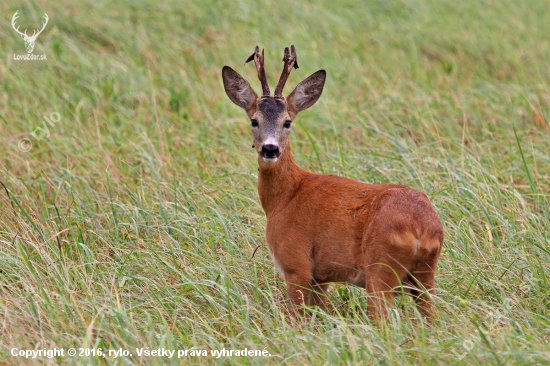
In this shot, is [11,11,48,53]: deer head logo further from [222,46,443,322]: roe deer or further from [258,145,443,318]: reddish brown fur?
[258,145,443,318]: reddish brown fur

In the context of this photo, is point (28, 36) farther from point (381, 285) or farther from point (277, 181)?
point (381, 285)

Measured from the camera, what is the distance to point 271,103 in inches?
185

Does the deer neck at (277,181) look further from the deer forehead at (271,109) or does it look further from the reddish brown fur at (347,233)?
the deer forehead at (271,109)

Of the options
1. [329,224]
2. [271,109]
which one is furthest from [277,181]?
[329,224]

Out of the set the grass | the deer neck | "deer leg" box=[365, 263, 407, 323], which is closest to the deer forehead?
the deer neck

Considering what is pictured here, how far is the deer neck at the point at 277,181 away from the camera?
4.63 meters

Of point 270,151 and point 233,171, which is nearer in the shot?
point 270,151

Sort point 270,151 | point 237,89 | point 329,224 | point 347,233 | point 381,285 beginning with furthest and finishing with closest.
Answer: point 237,89, point 270,151, point 329,224, point 347,233, point 381,285

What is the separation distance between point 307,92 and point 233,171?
1203 millimetres

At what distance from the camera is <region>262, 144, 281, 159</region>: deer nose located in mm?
4414

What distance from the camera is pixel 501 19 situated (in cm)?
1146

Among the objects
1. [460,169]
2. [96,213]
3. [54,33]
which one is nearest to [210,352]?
[96,213]

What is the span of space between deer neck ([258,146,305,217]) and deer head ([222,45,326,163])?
0.08m

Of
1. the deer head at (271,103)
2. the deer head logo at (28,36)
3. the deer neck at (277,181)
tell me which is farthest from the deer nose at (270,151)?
the deer head logo at (28,36)
